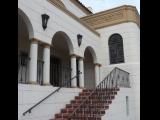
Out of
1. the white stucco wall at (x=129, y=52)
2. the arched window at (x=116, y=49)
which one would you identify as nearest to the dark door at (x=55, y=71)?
the white stucco wall at (x=129, y=52)

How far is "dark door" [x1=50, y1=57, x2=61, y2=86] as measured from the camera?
10.7m

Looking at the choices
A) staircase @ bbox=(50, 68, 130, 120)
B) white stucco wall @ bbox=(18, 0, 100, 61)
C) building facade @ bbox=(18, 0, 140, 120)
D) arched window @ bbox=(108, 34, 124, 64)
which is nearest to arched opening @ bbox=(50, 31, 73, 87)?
building facade @ bbox=(18, 0, 140, 120)

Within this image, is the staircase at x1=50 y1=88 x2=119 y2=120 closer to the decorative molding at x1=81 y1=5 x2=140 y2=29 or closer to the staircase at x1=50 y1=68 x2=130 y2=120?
the staircase at x1=50 y1=68 x2=130 y2=120

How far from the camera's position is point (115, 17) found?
40.4 ft

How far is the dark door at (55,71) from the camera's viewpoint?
1074 cm

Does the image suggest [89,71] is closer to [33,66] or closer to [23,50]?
[23,50]

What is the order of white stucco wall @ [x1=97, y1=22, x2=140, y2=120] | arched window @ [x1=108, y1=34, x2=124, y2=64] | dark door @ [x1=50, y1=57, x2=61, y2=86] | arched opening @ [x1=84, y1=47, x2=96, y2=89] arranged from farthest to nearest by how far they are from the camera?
arched opening @ [x1=84, y1=47, x2=96, y2=89]
arched window @ [x1=108, y1=34, x2=124, y2=64]
white stucco wall @ [x1=97, y1=22, x2=140, y2=120]
dark door @ [x1=50, y1=57, x2=61, y2=86]

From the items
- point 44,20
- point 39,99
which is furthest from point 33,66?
point 44,20

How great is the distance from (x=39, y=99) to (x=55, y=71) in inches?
185

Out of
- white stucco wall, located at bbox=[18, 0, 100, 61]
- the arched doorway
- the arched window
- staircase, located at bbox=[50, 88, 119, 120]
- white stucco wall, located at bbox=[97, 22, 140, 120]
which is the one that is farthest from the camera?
the arched window
